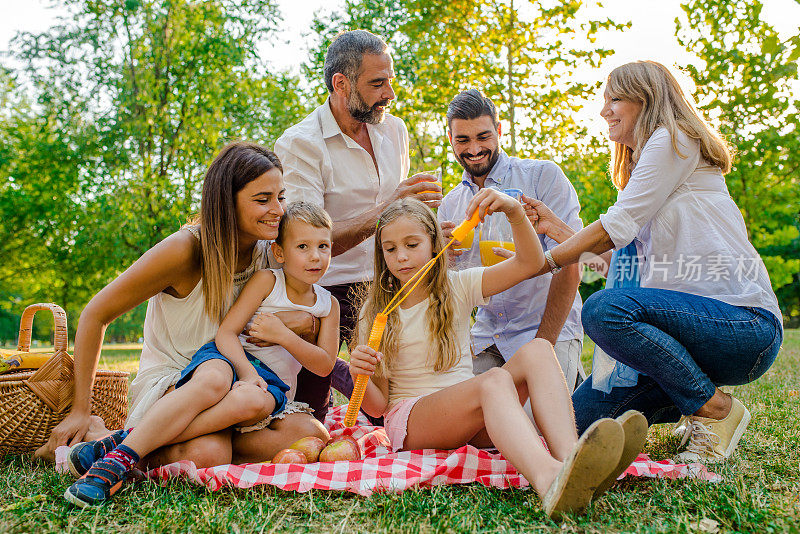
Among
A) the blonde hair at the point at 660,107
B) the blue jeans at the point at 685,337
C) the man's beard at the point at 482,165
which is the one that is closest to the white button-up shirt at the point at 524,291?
the man's beard at the point at 482,165

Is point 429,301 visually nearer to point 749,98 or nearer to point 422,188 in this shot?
point 422,188

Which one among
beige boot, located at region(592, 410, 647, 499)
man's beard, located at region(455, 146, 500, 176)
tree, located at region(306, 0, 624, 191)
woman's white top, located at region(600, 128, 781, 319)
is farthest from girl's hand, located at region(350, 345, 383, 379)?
tree, located at region(306, 0, 624, 191)

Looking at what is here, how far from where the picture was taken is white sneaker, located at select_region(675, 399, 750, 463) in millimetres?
2824

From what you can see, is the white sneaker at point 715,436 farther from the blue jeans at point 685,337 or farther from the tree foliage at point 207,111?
the tree foliage at point 207,111

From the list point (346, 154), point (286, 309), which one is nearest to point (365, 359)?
point (286, 309)

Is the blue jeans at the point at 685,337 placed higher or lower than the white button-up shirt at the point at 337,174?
lower

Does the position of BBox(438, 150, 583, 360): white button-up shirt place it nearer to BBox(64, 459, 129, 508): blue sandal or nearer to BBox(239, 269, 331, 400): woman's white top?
BBox(239, 269, 331, 400): woman's white top

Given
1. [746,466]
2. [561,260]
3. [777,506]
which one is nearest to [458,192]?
[561,260]

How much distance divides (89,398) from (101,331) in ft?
1.13

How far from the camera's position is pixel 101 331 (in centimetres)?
298

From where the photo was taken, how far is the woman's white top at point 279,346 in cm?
319

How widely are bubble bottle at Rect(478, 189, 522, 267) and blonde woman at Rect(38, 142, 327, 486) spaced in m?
1.01

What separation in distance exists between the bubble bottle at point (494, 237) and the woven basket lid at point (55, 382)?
221 cm

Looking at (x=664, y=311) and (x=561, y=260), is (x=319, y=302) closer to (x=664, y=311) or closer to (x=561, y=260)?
(x=561, y=260)
